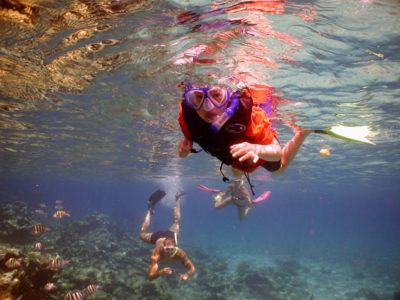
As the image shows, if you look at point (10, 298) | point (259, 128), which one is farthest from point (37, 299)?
point (259, 128)

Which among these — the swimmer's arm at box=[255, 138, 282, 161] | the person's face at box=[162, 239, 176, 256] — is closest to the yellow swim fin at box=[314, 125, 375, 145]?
the swimmer's arm at box=[255, 138, 282, 161]

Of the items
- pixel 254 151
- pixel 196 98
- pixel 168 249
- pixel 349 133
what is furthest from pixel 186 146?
pixel 168 249

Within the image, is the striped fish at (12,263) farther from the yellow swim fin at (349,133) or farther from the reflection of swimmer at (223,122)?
the yellow swim fin at (349,133)

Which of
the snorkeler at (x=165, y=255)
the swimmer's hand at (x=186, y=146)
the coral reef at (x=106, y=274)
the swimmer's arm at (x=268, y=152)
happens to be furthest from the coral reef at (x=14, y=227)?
the swimmer's arm at (x=268, y=152)

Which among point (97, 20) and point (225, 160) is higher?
point (97, 20)

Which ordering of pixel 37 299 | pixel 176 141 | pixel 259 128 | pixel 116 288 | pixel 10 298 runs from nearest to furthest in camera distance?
pixel 259 128 < pixel 10 298 < pixel 37 299 < pixel 116 288 < pixel 176 141

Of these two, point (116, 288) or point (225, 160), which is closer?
point (225, 160)

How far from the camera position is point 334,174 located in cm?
4444

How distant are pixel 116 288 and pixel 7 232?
1062 cm

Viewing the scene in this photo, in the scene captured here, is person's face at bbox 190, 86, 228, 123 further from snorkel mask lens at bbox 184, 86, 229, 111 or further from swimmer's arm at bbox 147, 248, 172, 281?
swimmer's arm at bbox 147, 248, 172, 281

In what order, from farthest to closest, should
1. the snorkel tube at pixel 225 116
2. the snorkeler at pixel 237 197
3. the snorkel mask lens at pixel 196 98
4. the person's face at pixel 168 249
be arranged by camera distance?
1. the snorkeler at pixel 237 197
2. the person's face at pixel 168 249
3. the snorkel mask lens at pixel 196 98
4. the snorkel tube at pixel 225 116

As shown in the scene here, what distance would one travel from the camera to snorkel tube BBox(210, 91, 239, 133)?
4660 millimetres

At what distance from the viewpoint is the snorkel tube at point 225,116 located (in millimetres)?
4660

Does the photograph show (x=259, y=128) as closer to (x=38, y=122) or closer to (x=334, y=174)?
(x=38, y=122)
